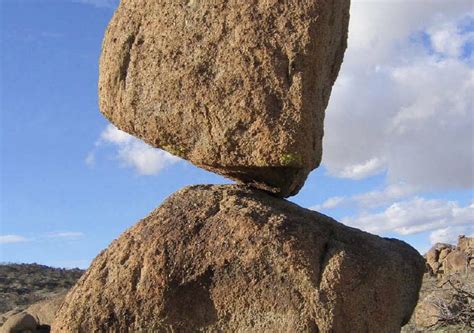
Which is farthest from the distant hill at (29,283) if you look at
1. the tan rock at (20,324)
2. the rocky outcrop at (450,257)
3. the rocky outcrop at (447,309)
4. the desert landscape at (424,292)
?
the rocky outcrop at (447,309)

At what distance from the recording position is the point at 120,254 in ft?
19.8

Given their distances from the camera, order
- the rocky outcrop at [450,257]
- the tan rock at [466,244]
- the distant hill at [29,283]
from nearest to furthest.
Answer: the rocky outcrop at [450,257] → the tan rock at [466,244] → the distant hill at [29,283]

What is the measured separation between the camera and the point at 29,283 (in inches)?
1238

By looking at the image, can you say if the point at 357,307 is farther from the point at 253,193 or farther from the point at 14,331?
the point at 14,331

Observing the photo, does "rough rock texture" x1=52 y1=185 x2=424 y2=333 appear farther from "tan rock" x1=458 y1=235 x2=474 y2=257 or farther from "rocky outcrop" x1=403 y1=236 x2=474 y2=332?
"tan rock" x1=458 y1=235 x2=474 y2=257

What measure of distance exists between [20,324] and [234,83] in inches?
331

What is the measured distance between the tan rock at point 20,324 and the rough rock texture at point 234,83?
734cm

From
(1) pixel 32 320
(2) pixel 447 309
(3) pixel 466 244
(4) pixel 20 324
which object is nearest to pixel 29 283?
(3) pixel 466 244

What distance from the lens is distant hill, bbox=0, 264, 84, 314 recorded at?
25.9 meters

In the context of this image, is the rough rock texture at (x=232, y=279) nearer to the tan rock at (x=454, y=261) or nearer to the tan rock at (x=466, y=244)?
the tan rock at (x=454, y=261)

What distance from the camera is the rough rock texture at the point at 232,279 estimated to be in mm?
5656

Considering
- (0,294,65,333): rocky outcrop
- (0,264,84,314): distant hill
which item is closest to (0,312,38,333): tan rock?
(0,294,65,333): rocky outcrop

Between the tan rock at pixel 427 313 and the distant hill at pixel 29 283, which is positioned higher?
the distant hill at pixel 29 283

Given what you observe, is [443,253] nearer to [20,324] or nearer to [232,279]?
[20,324]
